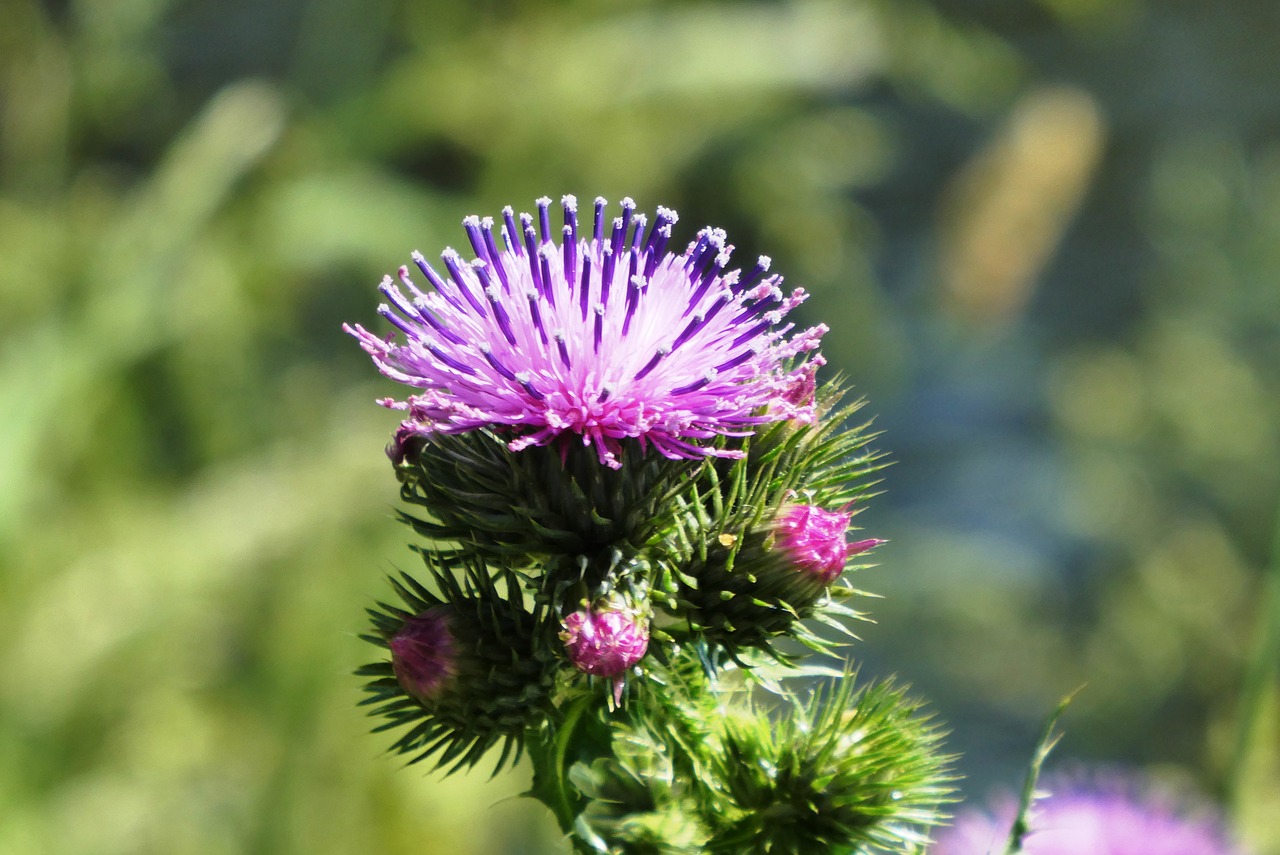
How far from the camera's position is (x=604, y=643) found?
1803 mm

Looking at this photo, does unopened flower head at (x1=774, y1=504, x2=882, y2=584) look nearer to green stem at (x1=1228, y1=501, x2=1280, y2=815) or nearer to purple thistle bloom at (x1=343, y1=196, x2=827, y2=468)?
purple thistle bloom at (x1=343, y1=196, x2=827, y2=468)

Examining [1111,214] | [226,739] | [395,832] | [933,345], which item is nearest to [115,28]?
[226,739]

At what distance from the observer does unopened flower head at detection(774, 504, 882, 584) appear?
1945 millimetres

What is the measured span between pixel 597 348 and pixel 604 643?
0.47 meters

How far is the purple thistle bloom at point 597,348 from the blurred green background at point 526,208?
5.36 feet

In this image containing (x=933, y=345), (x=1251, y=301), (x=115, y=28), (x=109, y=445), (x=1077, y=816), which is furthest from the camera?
(x=933, y=345)

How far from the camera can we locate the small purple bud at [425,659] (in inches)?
75.1

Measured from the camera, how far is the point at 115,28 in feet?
19.8

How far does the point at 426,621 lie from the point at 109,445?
18.1ft

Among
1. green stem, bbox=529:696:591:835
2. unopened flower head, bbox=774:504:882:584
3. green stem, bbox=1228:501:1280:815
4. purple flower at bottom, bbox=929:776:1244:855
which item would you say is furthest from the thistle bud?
green stem, bbox=1228:501:1280:815

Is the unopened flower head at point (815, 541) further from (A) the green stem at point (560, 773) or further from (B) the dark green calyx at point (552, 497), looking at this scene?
(A) the green stem at point (560, 773)

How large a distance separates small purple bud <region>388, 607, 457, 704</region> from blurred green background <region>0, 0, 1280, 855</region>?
5.01 ft

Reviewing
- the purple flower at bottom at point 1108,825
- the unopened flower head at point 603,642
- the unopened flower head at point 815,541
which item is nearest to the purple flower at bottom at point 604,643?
the unopened flower head at point 603,642

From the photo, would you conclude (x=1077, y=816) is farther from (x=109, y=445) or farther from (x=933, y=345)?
(x=933, y=345)
